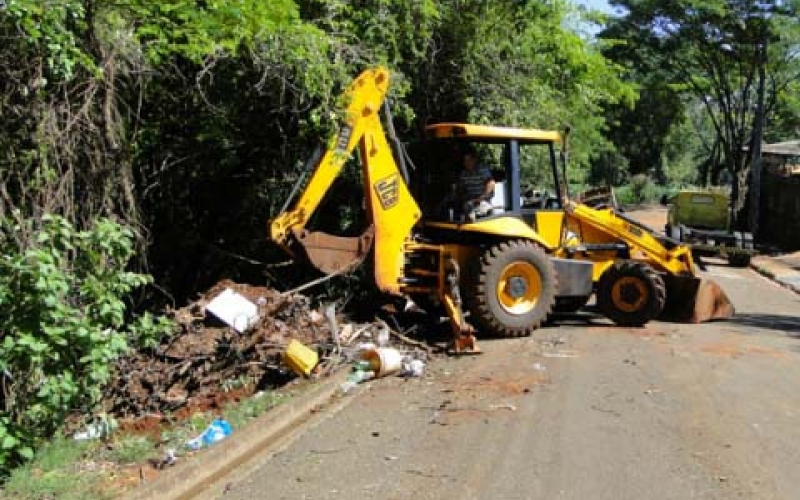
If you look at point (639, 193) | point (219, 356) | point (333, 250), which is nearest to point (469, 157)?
point (333, 250)

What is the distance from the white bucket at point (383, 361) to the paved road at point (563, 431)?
0.13m

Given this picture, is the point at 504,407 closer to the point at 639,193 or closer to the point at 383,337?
the point at 383,337

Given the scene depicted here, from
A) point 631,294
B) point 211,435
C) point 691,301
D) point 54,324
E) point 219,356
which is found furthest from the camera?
point 691,301

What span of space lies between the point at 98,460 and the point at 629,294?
7.97 meters

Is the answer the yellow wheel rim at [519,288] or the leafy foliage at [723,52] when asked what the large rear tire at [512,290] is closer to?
the yellow wheel rim at [519,288]

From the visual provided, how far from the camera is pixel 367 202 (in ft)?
35.6

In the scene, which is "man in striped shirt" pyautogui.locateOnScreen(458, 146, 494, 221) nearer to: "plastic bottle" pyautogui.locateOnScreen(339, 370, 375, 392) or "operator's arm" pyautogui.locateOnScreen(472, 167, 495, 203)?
"operator's arm" pyautogui.locateOnScreen(472, 167, 495, 203)

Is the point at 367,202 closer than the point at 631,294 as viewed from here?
Yes

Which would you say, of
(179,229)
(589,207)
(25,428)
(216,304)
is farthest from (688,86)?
(25,428)

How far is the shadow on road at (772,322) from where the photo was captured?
536 inches

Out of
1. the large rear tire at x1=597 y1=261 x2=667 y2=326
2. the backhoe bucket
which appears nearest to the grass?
the backhoe bucket

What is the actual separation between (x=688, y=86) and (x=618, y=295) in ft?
103

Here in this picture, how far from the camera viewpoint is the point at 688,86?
41250 millimetres

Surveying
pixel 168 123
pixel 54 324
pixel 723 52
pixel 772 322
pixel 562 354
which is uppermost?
pixel 723 52
